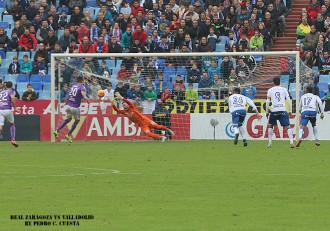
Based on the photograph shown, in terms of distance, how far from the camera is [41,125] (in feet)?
126

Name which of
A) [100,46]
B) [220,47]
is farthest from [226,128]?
[100,46]

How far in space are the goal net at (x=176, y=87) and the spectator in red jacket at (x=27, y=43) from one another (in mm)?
3859

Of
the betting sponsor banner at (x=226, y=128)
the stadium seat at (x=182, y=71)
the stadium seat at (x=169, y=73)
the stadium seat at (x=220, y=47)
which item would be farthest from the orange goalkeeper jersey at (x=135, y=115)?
the stadium seat at (x=220, y=47)

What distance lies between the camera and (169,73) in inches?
1550

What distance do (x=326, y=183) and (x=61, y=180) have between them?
16.7 feet

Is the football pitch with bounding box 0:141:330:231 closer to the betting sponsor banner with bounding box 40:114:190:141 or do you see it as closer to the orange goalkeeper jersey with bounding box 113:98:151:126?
the orange goalkeeper jersey with bounding box 113:98:151:126

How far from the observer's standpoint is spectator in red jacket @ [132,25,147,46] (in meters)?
41.7

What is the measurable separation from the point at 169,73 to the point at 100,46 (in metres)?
3.83

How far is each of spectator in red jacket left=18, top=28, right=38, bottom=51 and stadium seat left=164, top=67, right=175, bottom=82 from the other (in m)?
6.41

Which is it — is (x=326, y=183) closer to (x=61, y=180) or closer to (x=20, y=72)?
(x=61, y=180)

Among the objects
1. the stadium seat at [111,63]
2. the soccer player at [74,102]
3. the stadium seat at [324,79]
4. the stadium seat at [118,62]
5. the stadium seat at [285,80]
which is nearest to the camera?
the soccer player at [74,102]

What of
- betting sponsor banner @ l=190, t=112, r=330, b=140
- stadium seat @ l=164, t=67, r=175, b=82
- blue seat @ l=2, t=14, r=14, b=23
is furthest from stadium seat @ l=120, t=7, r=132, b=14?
betting sponsor banner @ l=190, t=112, r=330, b=140

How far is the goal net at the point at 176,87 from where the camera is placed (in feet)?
125

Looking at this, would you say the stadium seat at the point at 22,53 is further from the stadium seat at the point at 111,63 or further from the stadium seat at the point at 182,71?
the stadium seat at the point at 182,71
